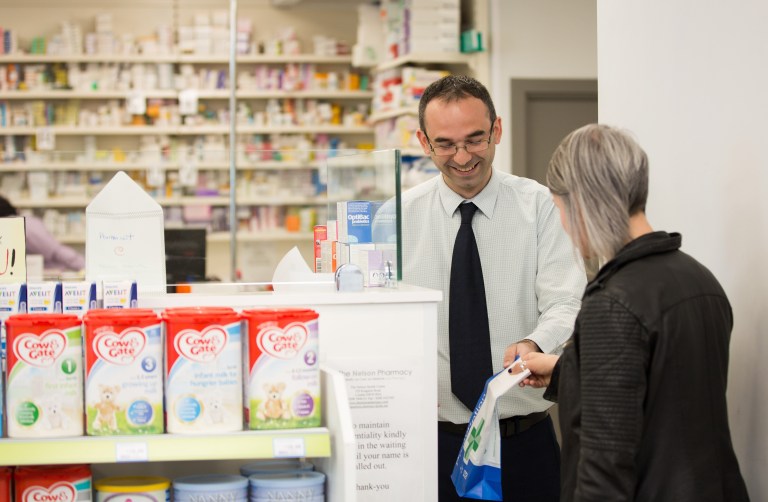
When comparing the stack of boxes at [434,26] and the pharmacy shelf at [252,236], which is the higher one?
the stack of boxes at [434,26]

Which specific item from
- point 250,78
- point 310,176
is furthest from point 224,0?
point 310,176

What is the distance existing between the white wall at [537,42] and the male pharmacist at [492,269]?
4.25 meters

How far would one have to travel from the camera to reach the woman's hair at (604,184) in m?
1.84

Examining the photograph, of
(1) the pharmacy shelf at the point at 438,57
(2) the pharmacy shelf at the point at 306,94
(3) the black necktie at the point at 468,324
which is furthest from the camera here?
(2) the pharmacy shelf at the point at 306,94

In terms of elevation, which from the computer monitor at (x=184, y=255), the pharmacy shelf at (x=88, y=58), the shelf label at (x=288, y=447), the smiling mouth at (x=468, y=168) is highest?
the pharmacy shelf at (x=88, y=58)

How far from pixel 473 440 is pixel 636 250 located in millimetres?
747

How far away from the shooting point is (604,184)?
1841mm

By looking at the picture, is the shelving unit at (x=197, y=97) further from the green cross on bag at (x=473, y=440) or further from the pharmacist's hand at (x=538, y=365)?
the pharmacist's hand at (x=538, y=365)

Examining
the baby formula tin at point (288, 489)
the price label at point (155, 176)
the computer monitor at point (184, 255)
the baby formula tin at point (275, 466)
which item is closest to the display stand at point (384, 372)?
the baby formula tin at point (275, 466)

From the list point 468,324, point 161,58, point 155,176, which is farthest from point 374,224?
point 161,58

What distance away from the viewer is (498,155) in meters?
7.21

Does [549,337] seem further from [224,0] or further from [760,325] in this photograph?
[224,0]

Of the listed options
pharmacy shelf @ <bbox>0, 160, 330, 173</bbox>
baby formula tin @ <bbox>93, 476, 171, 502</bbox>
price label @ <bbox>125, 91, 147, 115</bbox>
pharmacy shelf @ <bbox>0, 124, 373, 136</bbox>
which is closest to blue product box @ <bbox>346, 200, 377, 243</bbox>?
baby formula tin @ <bbox>93, 476, 171, 502</bbox>

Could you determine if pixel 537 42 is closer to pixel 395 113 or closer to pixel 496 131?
pixel 395 113
